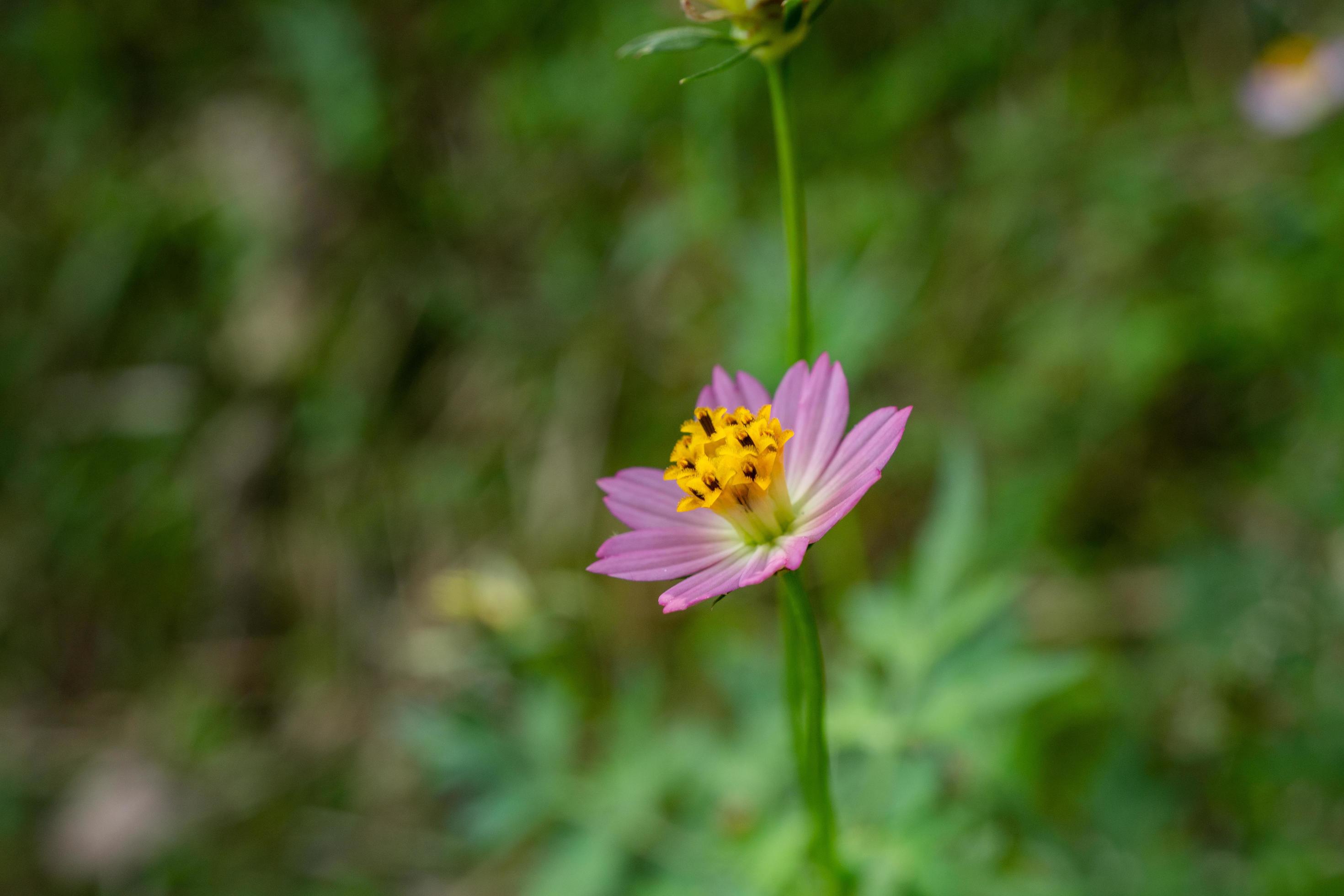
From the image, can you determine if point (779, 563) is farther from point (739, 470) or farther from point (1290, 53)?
point (1290, 53)

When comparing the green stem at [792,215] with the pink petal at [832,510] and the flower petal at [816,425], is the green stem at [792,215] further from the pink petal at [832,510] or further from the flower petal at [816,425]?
the pink petal at [832,510]

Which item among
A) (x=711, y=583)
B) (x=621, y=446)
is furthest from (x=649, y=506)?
(x=621, y=446)

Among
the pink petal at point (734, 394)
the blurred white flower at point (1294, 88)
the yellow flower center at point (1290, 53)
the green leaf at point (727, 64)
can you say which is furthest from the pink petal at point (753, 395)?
the yellow flower center at point (1290, 53)

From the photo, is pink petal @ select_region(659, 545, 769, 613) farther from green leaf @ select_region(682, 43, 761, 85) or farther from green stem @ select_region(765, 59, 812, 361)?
green leaf @ select_region(682, 43, 761, 85)

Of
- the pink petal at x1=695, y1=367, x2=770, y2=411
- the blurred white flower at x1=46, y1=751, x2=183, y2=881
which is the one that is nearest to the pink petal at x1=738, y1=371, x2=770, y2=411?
the pink petal at x1=695, y1=367, x2=770, y2=411

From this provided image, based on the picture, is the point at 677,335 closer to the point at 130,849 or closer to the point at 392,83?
the point at 392,83

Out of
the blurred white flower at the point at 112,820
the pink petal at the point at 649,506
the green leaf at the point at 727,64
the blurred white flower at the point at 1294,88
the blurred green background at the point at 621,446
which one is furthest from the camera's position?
the blurred white flower at the point at 112,820

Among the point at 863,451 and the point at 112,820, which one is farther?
the point at 112,820
